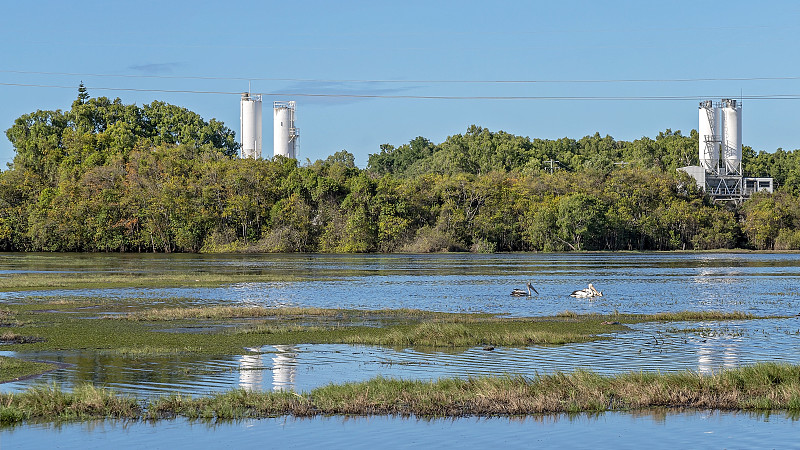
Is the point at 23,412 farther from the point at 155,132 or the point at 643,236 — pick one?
the point at 155,132

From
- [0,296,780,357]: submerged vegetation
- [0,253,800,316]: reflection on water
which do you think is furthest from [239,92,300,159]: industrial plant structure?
[0,296,780,357]: submerged vegetation

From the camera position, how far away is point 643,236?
13512cm

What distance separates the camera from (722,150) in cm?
14800

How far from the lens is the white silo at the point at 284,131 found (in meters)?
151

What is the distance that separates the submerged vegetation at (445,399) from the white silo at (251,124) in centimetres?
13368

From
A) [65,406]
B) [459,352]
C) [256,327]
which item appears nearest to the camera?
[65,406]

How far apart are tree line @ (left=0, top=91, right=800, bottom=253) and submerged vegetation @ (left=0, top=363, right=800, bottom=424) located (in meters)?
106

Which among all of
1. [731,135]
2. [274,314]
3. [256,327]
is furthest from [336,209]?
[256,327]

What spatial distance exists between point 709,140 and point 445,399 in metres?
138

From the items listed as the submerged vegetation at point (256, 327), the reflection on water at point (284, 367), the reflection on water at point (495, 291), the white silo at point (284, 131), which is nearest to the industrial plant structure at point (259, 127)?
the white silo at point (284, 131)

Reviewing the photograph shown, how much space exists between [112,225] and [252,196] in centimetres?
1892

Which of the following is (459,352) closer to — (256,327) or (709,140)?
(256,327)

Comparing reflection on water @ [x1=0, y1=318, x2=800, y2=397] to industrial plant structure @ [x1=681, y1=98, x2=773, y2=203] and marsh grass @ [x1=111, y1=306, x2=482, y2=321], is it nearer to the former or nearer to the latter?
marsh grass @ [x1=111, y1=306, x2=482, y2=321]

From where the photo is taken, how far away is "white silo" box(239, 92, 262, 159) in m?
150
